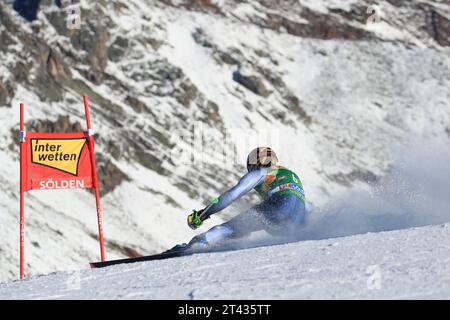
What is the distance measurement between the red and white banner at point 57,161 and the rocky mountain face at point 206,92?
37268mm

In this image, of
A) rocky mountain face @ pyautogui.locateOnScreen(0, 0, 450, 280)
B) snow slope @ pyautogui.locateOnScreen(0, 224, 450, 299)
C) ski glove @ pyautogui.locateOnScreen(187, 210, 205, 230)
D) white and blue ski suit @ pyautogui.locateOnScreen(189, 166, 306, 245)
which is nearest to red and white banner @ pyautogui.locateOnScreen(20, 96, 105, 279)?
white and blue ski suit @ pyautogui.locateOnScreen(189, 166, 306, 245)

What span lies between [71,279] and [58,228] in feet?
147

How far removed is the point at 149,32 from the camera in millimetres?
86375

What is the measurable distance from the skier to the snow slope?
1.14 metres

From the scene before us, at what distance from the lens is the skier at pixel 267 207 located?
11414 millimetres

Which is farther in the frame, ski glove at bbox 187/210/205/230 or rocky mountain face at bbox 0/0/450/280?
rocky mountain face at bbox 0/0/450/280

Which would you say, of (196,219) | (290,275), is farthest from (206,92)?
(290,275)

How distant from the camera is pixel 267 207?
11.6 m

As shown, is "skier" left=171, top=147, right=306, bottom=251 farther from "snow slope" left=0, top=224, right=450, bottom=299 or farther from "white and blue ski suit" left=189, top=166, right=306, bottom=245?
"snow slope" left=0, top=224, right=450, bottom=299

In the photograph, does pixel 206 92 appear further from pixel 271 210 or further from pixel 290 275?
pixel 290 275

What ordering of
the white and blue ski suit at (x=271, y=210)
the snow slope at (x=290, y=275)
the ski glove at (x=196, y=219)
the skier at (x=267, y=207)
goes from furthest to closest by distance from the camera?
the white and blue ski suit at (x=271, y=210), the skier at (x=267, y=207), the ski glove at (x=196, y=219), the snow slope at (x=290, y=275)

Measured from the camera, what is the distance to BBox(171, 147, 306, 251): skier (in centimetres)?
1141

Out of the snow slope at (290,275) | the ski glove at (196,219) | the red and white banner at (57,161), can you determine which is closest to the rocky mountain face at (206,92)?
the red and white banner at (57,161)

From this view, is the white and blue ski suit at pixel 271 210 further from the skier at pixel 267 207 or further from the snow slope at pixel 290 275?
the snow slope at pixel 290 275
